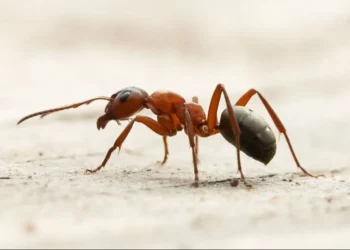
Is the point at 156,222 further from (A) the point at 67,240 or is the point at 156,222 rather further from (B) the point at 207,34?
(B) the point at 207,34

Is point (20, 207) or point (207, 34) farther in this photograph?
point (207, 34)

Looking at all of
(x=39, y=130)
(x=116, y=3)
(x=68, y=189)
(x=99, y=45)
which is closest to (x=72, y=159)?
(x=39, y=130)

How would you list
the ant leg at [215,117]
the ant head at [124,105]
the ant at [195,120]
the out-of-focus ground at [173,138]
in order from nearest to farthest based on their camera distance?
the out-of-focus ground at [173,138]
the ant leg at [215,117]
the ant at [195,120]
the ant head at [124,105]

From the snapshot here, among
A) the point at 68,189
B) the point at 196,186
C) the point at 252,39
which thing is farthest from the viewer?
the point at 252,39

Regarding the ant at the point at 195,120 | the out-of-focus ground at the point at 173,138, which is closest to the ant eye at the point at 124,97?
the ant at the point at 195,120

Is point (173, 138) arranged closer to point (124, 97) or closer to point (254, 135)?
point (124, 97)

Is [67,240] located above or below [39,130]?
above

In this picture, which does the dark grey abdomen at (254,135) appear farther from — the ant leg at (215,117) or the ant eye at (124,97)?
the ant eye at (124,97)
